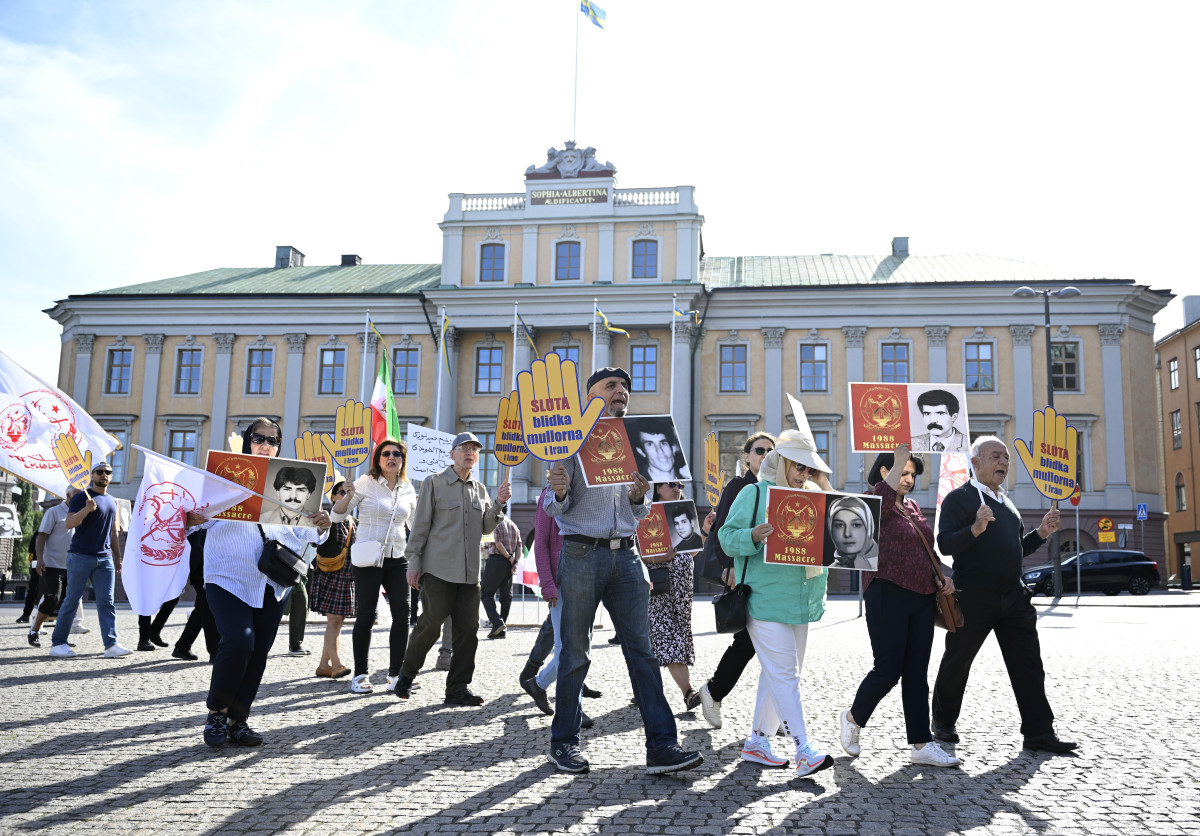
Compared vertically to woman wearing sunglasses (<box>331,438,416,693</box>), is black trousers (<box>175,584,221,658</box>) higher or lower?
lower

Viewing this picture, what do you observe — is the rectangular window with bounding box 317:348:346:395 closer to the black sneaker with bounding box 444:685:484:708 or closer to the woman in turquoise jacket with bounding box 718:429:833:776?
the black sneaker with bounding box 444:685:484:708

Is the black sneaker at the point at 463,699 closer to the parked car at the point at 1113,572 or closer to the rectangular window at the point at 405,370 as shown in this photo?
the parked car at the point at 1113,572

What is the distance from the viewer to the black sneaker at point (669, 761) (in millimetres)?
5230

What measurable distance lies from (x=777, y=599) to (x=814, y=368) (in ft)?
113

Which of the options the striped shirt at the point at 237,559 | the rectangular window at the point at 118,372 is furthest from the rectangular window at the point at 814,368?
the striped shirt at the point at 237,559

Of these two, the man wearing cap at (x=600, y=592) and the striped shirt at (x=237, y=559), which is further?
the striped shirt at (x=237, y=559)

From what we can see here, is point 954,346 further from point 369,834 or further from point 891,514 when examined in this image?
point 369,834

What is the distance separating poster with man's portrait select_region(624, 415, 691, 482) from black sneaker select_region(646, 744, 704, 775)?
1.49 meters

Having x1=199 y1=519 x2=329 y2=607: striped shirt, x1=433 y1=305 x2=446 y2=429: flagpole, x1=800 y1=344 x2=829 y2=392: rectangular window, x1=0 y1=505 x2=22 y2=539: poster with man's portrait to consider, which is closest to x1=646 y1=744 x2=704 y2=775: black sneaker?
x1=199 y1=519 x2=329 y2=607: striped shirt

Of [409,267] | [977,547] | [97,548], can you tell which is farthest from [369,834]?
[409,267]

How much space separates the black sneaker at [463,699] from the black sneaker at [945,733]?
11.1 ft

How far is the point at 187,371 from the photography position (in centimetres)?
4178

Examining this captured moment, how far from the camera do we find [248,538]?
6.21 meters

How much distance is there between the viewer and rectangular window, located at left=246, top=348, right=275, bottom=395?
41375 mm
